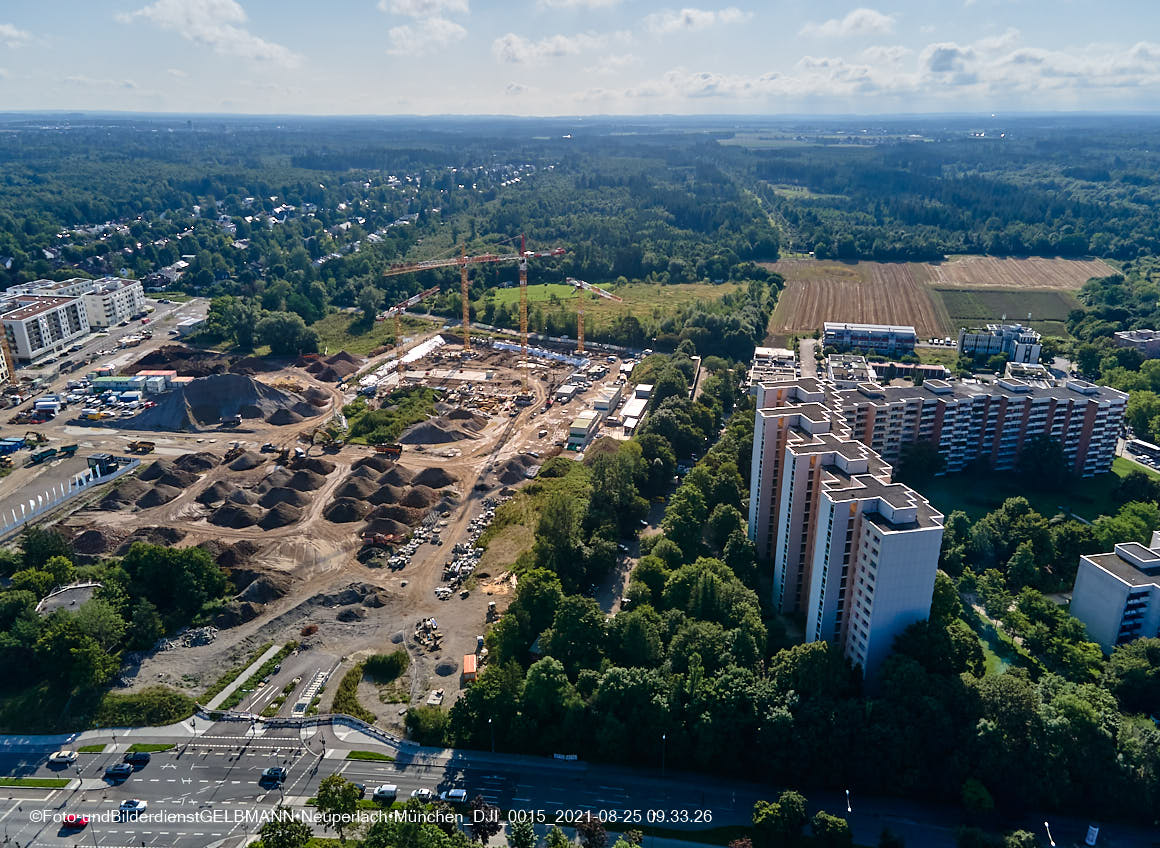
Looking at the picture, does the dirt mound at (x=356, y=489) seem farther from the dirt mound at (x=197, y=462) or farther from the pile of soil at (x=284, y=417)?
the pile of soil at (x=284, y=417)

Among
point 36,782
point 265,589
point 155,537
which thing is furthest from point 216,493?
point 36,782

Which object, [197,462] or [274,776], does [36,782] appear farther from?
[197,462]

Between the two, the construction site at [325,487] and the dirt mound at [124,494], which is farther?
the dirt mound at [124,494]

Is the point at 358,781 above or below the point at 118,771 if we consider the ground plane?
below

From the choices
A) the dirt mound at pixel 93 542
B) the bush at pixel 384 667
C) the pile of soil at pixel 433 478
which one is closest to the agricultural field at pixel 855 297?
the pile of soil at pixel 433 478

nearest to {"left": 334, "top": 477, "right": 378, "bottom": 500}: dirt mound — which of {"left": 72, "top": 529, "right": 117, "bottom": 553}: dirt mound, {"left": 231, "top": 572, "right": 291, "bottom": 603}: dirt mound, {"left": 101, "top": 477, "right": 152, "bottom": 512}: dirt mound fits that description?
{"left": 231, "top": 572, "right": 291, "bottom": 603}: dirt mound

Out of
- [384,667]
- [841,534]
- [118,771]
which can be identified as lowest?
[384,667]

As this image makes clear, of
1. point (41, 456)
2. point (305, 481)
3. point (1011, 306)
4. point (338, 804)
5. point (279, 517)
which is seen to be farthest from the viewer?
point (1011, 306)

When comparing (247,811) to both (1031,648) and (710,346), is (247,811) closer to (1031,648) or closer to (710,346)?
(1031,648)
